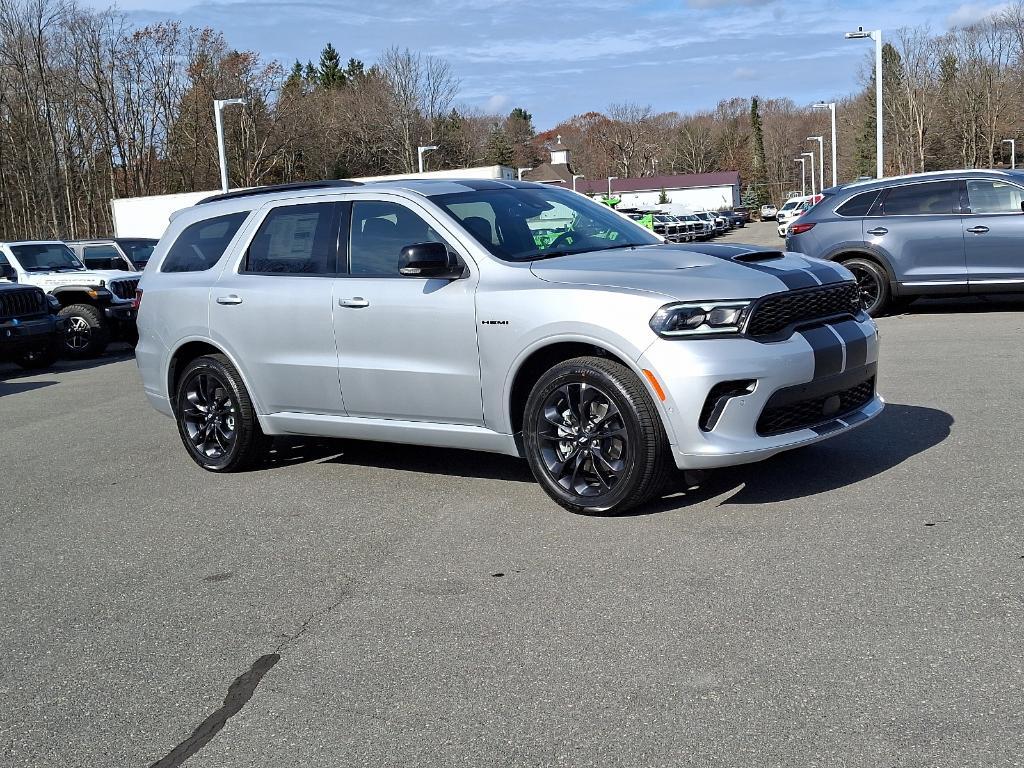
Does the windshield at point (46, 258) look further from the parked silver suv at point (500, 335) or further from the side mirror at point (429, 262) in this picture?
the side mirror at point (429, 262)

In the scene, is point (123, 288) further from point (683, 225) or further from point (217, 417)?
point (683, 225)

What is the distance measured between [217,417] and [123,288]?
463 inches

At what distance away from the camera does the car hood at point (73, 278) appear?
58.9ft

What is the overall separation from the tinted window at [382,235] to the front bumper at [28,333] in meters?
10.4

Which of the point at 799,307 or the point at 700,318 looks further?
the point at 799,307

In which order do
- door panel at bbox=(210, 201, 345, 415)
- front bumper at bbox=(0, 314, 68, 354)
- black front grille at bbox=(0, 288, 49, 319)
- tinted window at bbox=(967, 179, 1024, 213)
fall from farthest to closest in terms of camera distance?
black front grille at bbox=(0, 288, 49, 319) → front bumper at bbox=(0, 314, 68, 354) → tinted window at bbox=(967, 179, 1024, 213) → door panel at bbox=(210, 201, 345, 415)

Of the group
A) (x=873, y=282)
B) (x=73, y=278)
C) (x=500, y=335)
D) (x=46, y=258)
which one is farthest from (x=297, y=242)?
(x=46, y=258)

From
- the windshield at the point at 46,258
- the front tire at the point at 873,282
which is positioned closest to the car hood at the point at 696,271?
the front tire at the point at 873,282

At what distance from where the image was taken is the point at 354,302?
21.0 ft

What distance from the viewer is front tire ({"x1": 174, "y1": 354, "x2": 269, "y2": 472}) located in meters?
7.16

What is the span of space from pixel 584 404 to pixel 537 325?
48cm

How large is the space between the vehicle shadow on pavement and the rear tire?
13.6 metres

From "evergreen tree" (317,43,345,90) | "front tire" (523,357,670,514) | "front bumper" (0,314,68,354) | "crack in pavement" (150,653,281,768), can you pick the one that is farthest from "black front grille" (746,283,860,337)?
"evergreen tree" (317,43,345,90)

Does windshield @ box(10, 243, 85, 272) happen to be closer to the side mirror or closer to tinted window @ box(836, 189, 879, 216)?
tinted window @ box(836, 189, 879, 216)
